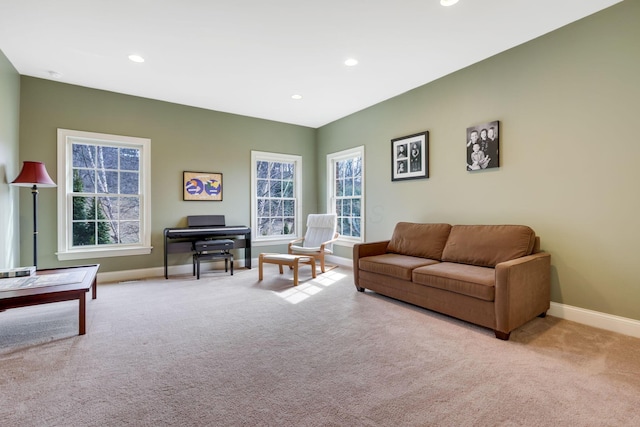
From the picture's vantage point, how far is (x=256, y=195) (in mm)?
5621

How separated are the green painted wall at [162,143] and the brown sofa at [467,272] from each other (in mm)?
2752

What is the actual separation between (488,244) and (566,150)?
1.11 meters

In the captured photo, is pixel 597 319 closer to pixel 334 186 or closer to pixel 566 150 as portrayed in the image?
pixel 566 150

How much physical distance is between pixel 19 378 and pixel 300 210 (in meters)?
Answer: 4.60

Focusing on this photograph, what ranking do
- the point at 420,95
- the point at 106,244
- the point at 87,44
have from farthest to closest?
the point at 106,244 < the point at 420,95 < the point at 87,44

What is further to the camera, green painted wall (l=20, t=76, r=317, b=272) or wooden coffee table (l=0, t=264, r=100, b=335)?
green painted wall (l=20, t=76, r=317, b=272)

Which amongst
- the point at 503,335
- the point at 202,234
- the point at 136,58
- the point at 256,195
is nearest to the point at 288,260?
the point at 202,234

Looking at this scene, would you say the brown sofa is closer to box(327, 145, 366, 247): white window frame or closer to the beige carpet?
the beige carpet

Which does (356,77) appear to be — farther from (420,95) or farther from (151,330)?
(151,330)

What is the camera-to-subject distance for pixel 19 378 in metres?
1.84

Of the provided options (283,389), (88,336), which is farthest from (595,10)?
(88,336)

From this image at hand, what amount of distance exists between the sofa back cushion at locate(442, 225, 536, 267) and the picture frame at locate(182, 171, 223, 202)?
373 centimetres

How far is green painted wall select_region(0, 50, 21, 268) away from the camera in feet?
10.7

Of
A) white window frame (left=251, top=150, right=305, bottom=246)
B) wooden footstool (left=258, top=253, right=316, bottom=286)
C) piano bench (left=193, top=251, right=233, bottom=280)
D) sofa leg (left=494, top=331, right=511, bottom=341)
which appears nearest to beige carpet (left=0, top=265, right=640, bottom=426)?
sofa leg (left=494, top=331, right=511, bottom=341)
